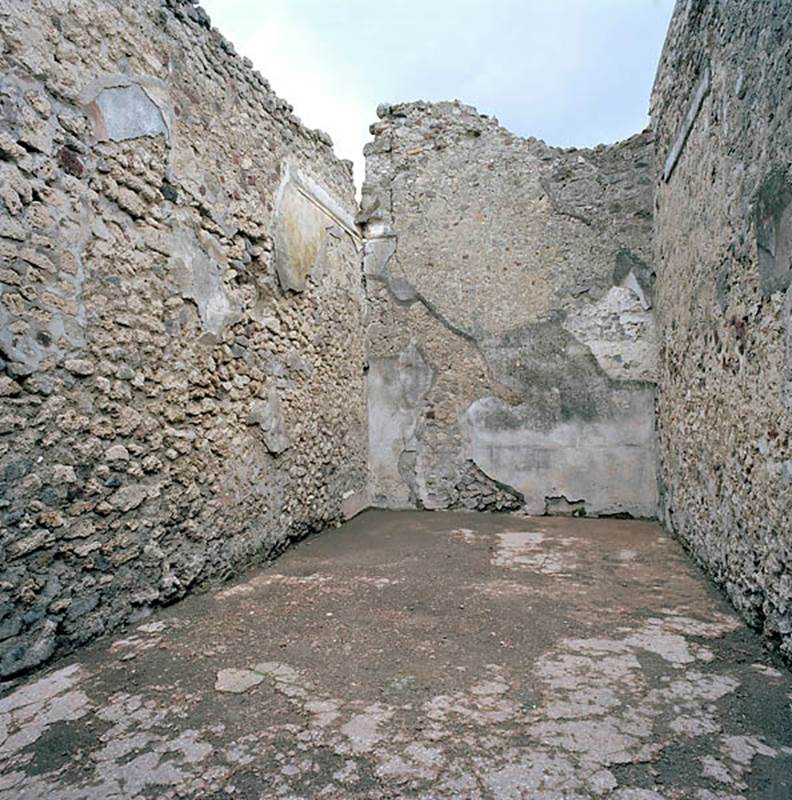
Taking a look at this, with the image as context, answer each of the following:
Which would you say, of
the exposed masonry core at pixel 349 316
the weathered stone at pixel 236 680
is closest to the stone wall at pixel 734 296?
the exposed masonry core at pixel 349 316

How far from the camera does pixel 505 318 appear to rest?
4.40 metres

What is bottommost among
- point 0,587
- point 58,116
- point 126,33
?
point 0,587

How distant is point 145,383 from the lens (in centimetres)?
218

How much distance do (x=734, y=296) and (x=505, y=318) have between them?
7.31 ft

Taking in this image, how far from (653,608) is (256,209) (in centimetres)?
274

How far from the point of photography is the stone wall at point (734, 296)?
179 centimetres

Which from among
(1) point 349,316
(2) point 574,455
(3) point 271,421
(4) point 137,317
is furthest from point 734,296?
(1) point 349,316

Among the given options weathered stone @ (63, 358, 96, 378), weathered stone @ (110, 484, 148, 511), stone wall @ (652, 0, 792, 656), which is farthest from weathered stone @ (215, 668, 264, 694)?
stone wall @ (652, 0, 792, 656)

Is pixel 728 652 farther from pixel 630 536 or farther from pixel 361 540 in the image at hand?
pixel 361 540

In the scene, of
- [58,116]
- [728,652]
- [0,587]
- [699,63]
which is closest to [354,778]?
[0,587]

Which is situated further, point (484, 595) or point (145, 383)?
point (484, 595)

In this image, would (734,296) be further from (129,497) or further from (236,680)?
(129,497)

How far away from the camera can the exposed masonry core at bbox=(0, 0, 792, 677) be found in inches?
70.2

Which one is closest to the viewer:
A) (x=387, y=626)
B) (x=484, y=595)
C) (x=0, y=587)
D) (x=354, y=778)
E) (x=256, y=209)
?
(x=354, y=778)
